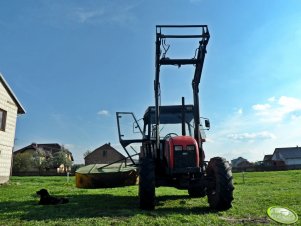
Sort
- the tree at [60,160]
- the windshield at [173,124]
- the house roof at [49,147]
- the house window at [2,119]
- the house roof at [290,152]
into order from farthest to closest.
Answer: the house roof at [290,152], the house roof at [49,147], the tree at [60,160], the house window at [2,119], the windshield at [173,124]

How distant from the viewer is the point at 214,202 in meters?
8.59

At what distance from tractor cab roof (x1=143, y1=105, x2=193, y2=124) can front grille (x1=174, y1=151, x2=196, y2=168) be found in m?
1.84

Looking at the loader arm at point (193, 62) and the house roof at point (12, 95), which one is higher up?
the house roof at point (12, 95)

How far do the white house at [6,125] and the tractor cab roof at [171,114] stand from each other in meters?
14.3

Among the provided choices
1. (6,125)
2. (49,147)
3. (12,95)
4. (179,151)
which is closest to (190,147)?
(179,151)

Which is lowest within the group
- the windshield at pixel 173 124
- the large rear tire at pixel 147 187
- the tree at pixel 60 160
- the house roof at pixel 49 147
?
the large rear tire at pixel 147 187

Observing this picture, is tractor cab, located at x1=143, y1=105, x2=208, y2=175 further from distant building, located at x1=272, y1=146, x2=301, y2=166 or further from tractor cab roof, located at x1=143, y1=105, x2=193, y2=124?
distant building, located at x1=272, y1=146, x2=301, y2=166

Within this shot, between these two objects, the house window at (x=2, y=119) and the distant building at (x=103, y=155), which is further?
the distant building at (x=103, y=155)

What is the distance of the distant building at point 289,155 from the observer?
90875mm

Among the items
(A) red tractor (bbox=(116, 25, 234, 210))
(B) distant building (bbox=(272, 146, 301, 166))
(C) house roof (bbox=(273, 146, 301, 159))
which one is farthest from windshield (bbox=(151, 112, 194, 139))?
(C) house roof (bbox=(273, 146, 301, 159))

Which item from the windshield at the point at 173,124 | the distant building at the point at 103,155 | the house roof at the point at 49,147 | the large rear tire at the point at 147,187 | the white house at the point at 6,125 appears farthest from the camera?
the house roof at the point at 49,147

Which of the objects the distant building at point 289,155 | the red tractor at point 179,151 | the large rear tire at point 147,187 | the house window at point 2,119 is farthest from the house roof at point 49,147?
the large rear tire at point 147,187

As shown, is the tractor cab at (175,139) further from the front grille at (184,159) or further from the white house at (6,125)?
the white house at (6,125)

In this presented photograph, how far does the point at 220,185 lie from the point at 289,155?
9139 cm
